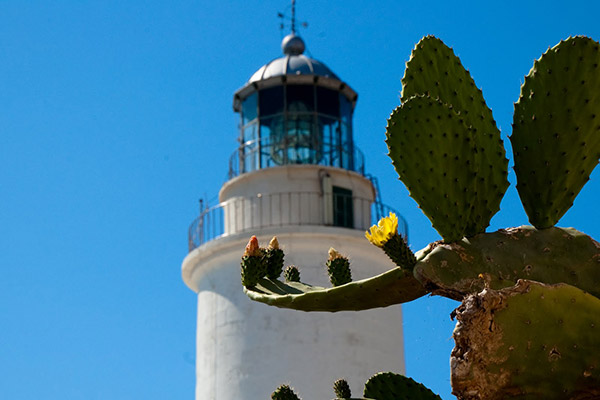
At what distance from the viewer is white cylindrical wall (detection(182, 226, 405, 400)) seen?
14.9m

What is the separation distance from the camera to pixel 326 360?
1492 cm

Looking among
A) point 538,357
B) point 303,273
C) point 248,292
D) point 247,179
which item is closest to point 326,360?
point 303,273

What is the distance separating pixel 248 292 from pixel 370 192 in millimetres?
12072

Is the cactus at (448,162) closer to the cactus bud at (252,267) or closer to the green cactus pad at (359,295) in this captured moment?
the green cactus pad at (359,295)

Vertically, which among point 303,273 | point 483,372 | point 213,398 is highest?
point 303,273

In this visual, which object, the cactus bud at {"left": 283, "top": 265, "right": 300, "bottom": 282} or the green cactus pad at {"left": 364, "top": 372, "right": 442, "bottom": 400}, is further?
the cactus bud at {"left": 283, "top": 265, "right": 300, "bottom": 282}

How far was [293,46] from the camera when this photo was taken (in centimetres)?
1769

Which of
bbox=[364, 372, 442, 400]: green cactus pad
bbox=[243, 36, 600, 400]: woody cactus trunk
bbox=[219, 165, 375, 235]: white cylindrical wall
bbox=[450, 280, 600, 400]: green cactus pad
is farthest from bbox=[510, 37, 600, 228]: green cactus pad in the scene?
bbox=[219, 165, 375, 235]: white cylindrical wall

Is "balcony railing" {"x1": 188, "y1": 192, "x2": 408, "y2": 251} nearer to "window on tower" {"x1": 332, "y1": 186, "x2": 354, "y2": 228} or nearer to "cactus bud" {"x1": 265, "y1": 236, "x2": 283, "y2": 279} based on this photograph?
"window on tower" {"x1": 332, "y1": 186, "x2": 354, "y2": 228}

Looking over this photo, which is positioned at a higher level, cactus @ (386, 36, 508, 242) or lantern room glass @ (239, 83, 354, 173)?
lantern room glass @ (239, 83, 354, 173)

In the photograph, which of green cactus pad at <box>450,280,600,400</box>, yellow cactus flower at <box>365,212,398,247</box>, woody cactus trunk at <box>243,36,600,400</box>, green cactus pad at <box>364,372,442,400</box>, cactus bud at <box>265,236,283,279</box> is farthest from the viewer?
cactus bud at <box>265,236,283,279</box>

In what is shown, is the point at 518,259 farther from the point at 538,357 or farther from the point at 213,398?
the point at 213,398

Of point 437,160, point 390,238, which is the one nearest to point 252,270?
point 390,238

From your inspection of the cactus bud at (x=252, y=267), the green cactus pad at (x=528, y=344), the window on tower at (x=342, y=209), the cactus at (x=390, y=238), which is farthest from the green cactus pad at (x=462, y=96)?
the window on tower at (x=342, y=209)
